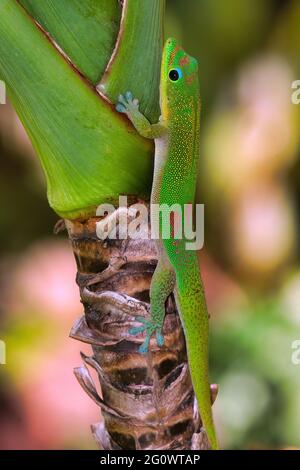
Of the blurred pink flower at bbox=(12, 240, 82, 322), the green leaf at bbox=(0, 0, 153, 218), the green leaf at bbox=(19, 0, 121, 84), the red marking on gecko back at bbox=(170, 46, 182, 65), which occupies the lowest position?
the blurred pink flower at bbox=(12, 240, 82, 322)

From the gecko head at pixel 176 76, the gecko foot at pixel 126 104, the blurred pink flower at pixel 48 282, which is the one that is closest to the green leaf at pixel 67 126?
the gecko foot at pixel 126 104

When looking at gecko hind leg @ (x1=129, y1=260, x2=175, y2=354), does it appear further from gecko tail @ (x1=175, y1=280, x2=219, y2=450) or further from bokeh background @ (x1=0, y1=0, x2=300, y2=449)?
bokeh background @ (x1=0, y1=0, x2=300, y2=449)

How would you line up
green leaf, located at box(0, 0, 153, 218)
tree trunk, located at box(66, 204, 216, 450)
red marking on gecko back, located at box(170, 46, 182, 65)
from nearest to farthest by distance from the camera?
1. green leaf, located at box(0, 0, 153, 218)
2. tree trunk, located at box(66, 204, 216, 450)
3. red marking on gecko back, located at box(170, 46, 182, 65)

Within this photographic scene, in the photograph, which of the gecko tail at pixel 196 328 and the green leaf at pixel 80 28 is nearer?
the green leaf at pixel 80 28

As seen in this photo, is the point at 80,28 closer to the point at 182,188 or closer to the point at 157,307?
the point at 157,307

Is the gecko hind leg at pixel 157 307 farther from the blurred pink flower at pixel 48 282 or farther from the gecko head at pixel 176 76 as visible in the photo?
the blurred pink flower at pixel 48 282

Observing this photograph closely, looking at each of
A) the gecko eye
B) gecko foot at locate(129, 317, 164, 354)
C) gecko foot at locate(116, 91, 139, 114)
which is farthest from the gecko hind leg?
the gecko eye

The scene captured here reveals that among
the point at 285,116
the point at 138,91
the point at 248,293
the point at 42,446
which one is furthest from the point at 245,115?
the point at 138,91

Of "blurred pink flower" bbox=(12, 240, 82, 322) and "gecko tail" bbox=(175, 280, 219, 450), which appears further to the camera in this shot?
"blurred pink flower" bbox=(12, 240, 82, 322)
